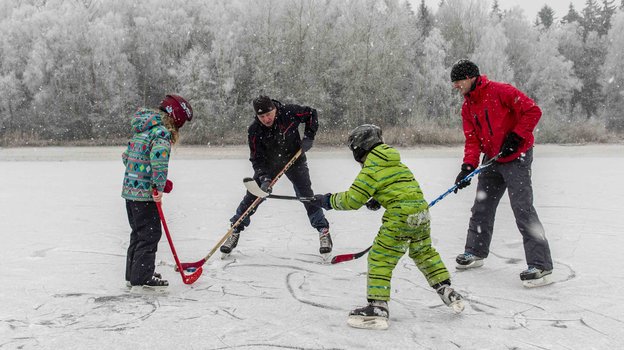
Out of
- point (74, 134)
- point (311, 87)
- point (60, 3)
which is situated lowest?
point (74, 134)

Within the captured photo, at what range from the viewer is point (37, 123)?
30.0 metres

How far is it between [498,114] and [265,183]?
1.96 meters

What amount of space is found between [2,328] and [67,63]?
29.7m

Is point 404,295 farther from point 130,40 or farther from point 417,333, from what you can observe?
point 130,40

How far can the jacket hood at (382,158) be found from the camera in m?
3.42

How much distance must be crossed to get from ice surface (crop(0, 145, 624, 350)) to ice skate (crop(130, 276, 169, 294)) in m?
0.10

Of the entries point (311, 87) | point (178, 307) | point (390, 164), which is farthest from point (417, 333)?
point (311, 87)

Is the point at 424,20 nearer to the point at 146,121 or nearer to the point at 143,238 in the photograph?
the point at 146,121

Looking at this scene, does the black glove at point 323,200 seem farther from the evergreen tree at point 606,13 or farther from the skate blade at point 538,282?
the evergreen tree at point 606,13

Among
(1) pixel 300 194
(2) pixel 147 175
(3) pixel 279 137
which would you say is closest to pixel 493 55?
(1) pixel 300 194

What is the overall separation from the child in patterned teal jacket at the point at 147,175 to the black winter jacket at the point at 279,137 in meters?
1.19

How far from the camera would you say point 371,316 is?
3297 millimetres

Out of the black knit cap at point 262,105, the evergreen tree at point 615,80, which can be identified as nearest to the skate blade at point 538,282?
the black knit cap at point 262,105

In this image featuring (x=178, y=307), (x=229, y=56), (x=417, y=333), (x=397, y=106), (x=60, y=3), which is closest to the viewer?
(x=417, y=333)
